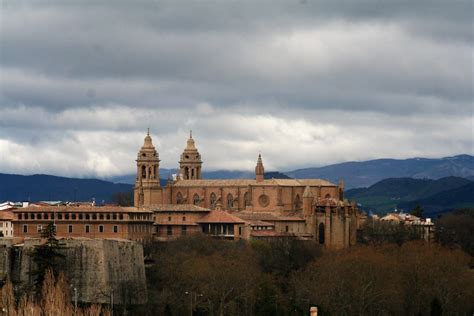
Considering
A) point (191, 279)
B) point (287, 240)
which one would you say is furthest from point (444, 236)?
point (191, 279)

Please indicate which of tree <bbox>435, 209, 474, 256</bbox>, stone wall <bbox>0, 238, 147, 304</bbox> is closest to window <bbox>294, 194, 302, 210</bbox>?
tree <bbox>435, 209, 474, 256</bbox>

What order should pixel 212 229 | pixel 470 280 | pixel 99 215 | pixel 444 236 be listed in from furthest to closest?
pixel 444 236, pixel 212 229, pixel 99 215, pixel 470 280

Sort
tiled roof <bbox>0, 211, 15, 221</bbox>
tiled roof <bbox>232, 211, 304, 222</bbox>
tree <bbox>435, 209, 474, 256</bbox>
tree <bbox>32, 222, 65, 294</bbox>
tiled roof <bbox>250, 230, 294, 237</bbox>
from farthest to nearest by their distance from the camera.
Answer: tree <bbox>435, 209, 474, 256</bbox> → tiled roof <bbox>0, 211, 15, 221</bbox> → tiled roof <bbox>232, 211, 304, 222</bbox> → tiled roof <bbox>250, 230, 294, 237</bbox> → tree <bbox>32, 222, 65, 294</bbox>

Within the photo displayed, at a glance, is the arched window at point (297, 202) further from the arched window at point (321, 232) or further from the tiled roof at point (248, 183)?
the arched window at point (321, 232)

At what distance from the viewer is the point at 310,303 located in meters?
123

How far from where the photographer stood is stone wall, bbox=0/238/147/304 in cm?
12925

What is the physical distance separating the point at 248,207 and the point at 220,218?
2322 centimetres

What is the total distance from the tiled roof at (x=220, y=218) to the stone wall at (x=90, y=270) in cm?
3509

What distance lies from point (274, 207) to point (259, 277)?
55.8 meters

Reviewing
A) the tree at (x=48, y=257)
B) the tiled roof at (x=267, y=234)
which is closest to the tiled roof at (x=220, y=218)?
the tiled roof at (x=267, y=234)

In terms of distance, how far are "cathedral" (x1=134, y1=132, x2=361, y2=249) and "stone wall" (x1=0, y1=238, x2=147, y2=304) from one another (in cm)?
3362

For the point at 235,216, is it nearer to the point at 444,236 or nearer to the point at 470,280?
the point at 444,236

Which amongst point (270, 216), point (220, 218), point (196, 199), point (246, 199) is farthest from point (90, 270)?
point (246, 199)

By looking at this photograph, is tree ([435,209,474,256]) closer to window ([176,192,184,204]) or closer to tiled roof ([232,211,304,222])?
tiled roof ([232,211,304,222])
